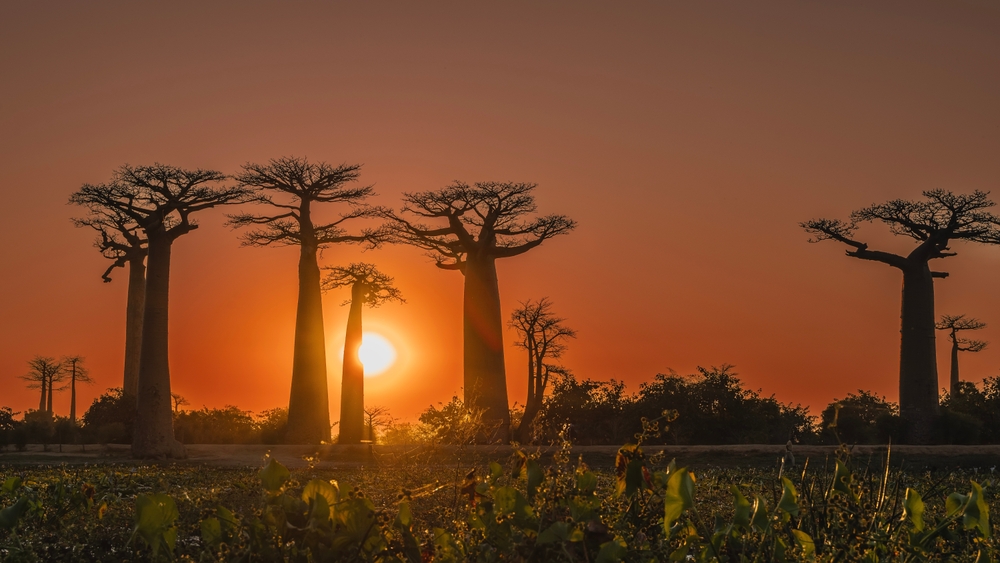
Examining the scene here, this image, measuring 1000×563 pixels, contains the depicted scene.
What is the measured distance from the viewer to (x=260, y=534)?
2.49 metres

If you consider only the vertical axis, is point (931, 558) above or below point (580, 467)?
below

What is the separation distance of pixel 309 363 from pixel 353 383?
1976mm

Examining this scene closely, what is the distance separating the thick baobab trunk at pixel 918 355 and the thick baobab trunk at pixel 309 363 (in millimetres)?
15009

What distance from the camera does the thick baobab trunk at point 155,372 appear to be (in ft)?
61.8

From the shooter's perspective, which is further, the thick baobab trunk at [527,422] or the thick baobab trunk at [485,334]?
the thick baobab trunk at [485,334]

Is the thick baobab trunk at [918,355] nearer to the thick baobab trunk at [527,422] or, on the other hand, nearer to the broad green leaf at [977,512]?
the thick baobab trunk at [527,422]

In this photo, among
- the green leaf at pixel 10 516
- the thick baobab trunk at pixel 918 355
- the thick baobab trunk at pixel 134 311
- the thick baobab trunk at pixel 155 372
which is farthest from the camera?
the thick baobab trunk at pixel 134 311

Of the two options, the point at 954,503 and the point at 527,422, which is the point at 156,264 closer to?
the point at 527,422

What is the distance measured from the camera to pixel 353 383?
1047 inches

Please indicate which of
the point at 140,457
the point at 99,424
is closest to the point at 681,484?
the point at 140,457

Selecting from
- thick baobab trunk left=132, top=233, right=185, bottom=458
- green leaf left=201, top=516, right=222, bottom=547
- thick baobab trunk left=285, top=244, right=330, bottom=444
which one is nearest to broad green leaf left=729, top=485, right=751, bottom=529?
green leaf left=201, top=516, right=222, bottom=547

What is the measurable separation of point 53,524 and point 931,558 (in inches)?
184

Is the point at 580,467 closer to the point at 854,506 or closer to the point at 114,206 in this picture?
the point at 854,506

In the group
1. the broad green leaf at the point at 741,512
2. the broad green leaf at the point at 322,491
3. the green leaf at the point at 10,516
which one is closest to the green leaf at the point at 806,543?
the broad green leaf at the point at 741,512
